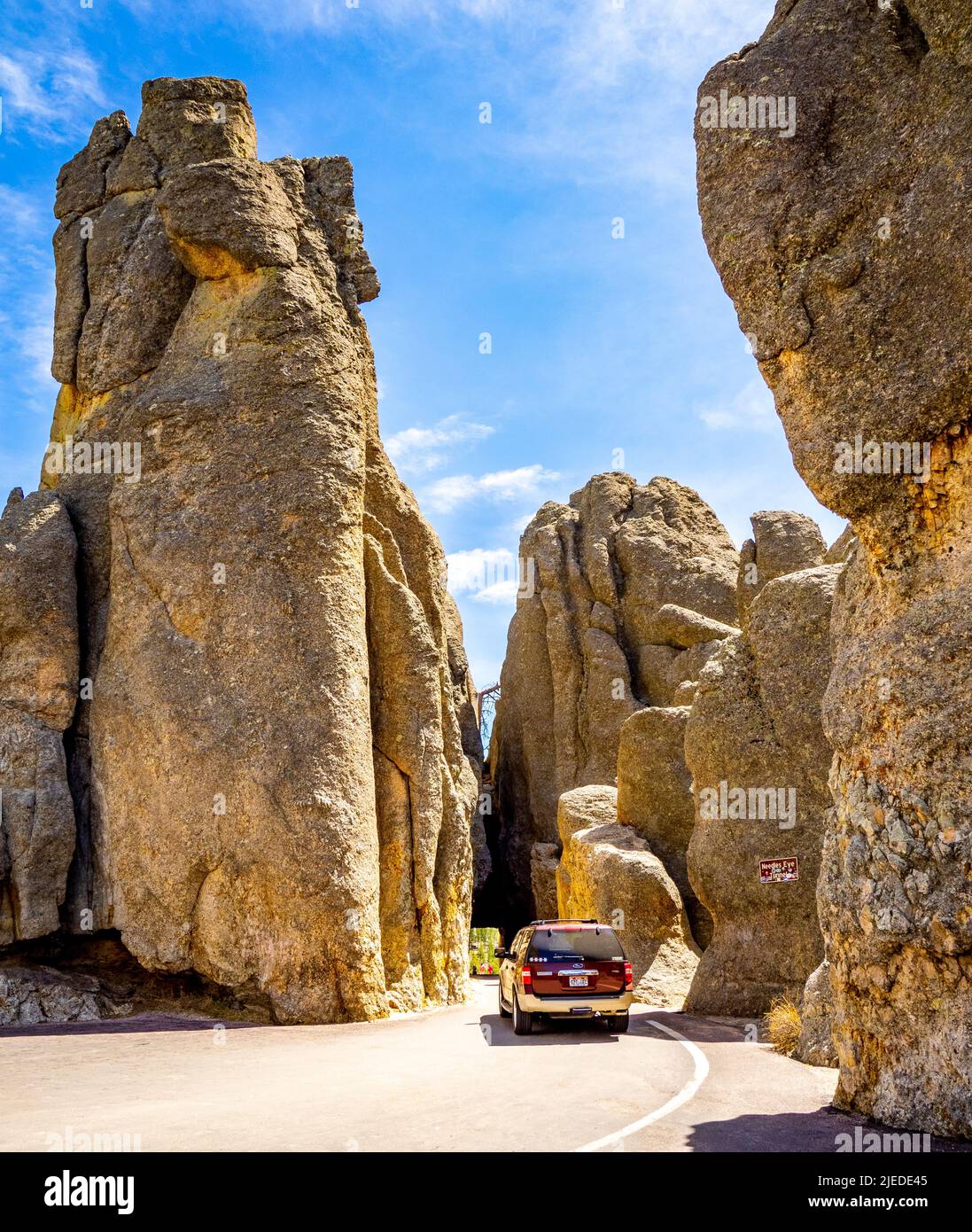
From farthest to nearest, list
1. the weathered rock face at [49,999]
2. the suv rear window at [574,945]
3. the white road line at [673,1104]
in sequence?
the weathered rock face at [49,999] → the suv rear window at [574,945] → the white road line at [673,1104]

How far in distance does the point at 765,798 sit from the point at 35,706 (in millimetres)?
13210

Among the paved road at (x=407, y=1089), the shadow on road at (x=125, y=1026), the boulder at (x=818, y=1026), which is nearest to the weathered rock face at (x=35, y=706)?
the shadow on road at (x=125, y=1026)

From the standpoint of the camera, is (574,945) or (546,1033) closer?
(574,945)

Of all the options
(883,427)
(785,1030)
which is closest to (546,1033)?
(785,1030)

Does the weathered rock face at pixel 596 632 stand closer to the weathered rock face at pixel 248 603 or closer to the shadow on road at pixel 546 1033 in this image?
the weathered rock face at pixel 248 603

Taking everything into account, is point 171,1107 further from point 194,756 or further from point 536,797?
point 536,797

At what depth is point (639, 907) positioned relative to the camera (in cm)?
2508

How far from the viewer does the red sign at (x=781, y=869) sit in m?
17.3

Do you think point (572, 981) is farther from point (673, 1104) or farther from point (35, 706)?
point (35, 706)

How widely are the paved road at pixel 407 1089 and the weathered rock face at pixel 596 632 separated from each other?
2732 centimetres

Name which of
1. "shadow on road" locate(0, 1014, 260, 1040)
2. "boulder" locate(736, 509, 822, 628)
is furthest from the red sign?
"boulder" locate(736, 509, 822, 628)

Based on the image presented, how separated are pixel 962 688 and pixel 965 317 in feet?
9.98
